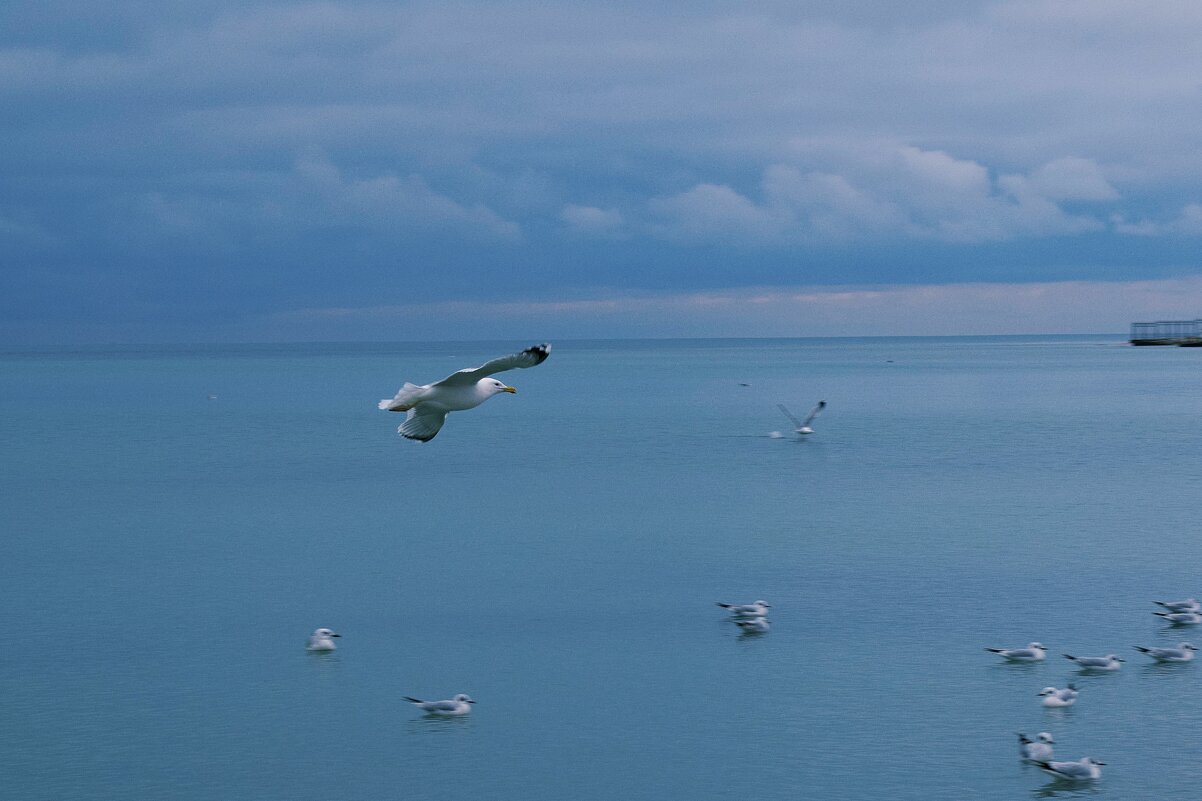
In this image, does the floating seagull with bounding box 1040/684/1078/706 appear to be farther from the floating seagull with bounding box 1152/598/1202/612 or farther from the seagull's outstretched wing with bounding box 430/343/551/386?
the seagull's outstretched wing with bounding box 430/343/551/386

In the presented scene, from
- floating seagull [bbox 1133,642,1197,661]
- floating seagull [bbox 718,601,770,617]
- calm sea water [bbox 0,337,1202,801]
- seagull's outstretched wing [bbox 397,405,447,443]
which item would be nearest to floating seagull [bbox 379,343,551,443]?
seagull's outstretched wing [bbox 397,405,447,443]

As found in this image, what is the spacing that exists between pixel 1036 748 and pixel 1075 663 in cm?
538

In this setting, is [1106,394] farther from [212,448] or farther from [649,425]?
[212,448]

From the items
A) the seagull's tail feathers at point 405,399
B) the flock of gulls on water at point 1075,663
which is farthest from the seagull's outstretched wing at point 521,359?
the flock of gulls on water at point 1075,663

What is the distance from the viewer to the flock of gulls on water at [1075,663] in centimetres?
2091

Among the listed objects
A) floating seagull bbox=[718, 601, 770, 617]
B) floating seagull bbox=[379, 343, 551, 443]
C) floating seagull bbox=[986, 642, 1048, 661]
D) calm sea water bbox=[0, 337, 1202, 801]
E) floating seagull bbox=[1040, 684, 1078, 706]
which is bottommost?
calm sea water bbox=[0, 337, 1202, 801]

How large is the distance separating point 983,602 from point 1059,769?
11495mm

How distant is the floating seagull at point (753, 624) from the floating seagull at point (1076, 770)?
8.83 m

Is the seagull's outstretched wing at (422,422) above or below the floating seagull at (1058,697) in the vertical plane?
above

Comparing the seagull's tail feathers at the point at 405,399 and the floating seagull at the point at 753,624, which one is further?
the floating seagull at the point at 753,624

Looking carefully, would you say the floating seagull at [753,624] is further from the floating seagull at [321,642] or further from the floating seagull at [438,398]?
the floating seagull at [438,398]

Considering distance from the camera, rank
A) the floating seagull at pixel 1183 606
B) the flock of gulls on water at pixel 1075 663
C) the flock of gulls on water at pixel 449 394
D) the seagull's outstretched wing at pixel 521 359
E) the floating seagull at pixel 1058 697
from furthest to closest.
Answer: the floating seagull at pixel 1183 606
the floating seagull at pixel 1058 697
the flock of gulls on water at pixel 1075 663
the flock of gulls on water at pixel 449 394
the seagull's outstretched wing at pixel 521 359

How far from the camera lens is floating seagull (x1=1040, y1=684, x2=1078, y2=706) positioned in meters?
24.0

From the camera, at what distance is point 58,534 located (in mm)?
44125
